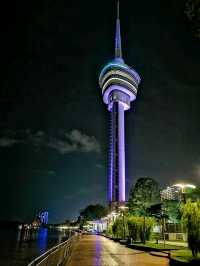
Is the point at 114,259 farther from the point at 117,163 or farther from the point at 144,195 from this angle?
the point at 117,163

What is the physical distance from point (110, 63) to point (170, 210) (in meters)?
106

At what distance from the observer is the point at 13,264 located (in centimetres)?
4112

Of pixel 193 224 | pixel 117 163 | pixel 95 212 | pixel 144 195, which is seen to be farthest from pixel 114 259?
pixel 95 212

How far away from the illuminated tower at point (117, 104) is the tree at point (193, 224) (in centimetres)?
10798

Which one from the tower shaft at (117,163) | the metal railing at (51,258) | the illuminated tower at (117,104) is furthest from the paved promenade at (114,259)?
the tower shaft at (117,163)

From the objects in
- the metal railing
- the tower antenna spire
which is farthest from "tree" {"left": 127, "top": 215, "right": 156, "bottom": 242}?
the tower antenna spire

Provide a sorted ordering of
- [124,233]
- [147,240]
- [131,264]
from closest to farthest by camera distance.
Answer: [131,264], [147,240], [124,233]

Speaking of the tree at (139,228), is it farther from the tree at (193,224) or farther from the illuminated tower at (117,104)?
the illuminated tower at (117,104)

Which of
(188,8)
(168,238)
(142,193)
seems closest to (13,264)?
(168,238)

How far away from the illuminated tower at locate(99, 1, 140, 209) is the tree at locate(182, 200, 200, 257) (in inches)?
4251

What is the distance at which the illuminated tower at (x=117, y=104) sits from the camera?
13150 cm

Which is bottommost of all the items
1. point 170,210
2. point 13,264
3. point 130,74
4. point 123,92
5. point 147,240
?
point 13,264

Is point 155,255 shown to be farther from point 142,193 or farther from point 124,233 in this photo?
point 142,193

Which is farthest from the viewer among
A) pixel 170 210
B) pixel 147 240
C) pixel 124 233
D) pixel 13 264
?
pixel 170 210
